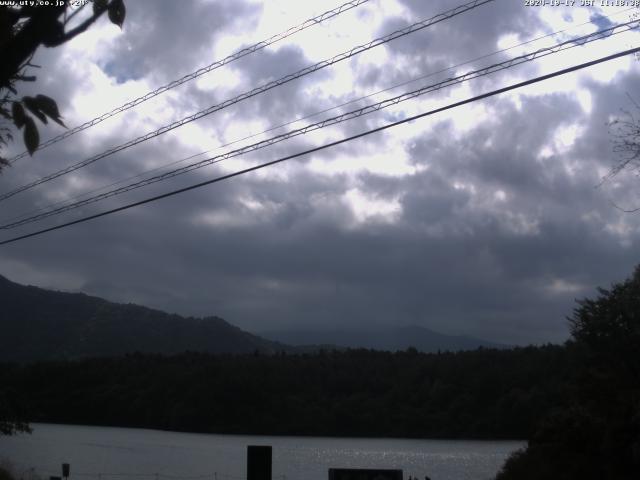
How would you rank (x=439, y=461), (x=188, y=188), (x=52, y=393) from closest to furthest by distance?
(x=188, y=188), (x=439, y=461), (x=52, y=393)

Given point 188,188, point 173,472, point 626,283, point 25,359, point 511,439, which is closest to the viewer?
point 188,188

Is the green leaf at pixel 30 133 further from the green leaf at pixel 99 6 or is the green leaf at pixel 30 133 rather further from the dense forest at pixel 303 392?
the dense forest at pixel 303 392

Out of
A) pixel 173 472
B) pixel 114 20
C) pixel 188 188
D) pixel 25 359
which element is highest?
pixel 25 359

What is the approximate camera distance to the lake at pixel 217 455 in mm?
65812

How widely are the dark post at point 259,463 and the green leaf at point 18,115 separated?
627 centimetres

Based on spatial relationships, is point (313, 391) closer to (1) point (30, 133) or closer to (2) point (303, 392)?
(2) point (303, 392)

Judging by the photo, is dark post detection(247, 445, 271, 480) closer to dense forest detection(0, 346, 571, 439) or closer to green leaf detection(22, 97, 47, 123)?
green leaf detection(22, 97, 47, 123)

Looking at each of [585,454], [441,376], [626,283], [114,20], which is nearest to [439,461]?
[441,376]

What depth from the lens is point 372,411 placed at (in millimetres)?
113250

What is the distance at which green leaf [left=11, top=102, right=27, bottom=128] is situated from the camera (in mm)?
4035

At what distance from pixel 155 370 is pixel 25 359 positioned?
7021 centimetres

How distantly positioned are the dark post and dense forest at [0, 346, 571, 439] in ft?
297

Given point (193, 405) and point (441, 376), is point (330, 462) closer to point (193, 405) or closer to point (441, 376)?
point (441, 376)

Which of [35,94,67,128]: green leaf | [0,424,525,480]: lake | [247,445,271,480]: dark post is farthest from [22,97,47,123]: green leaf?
[0,424,525,480]: lake
